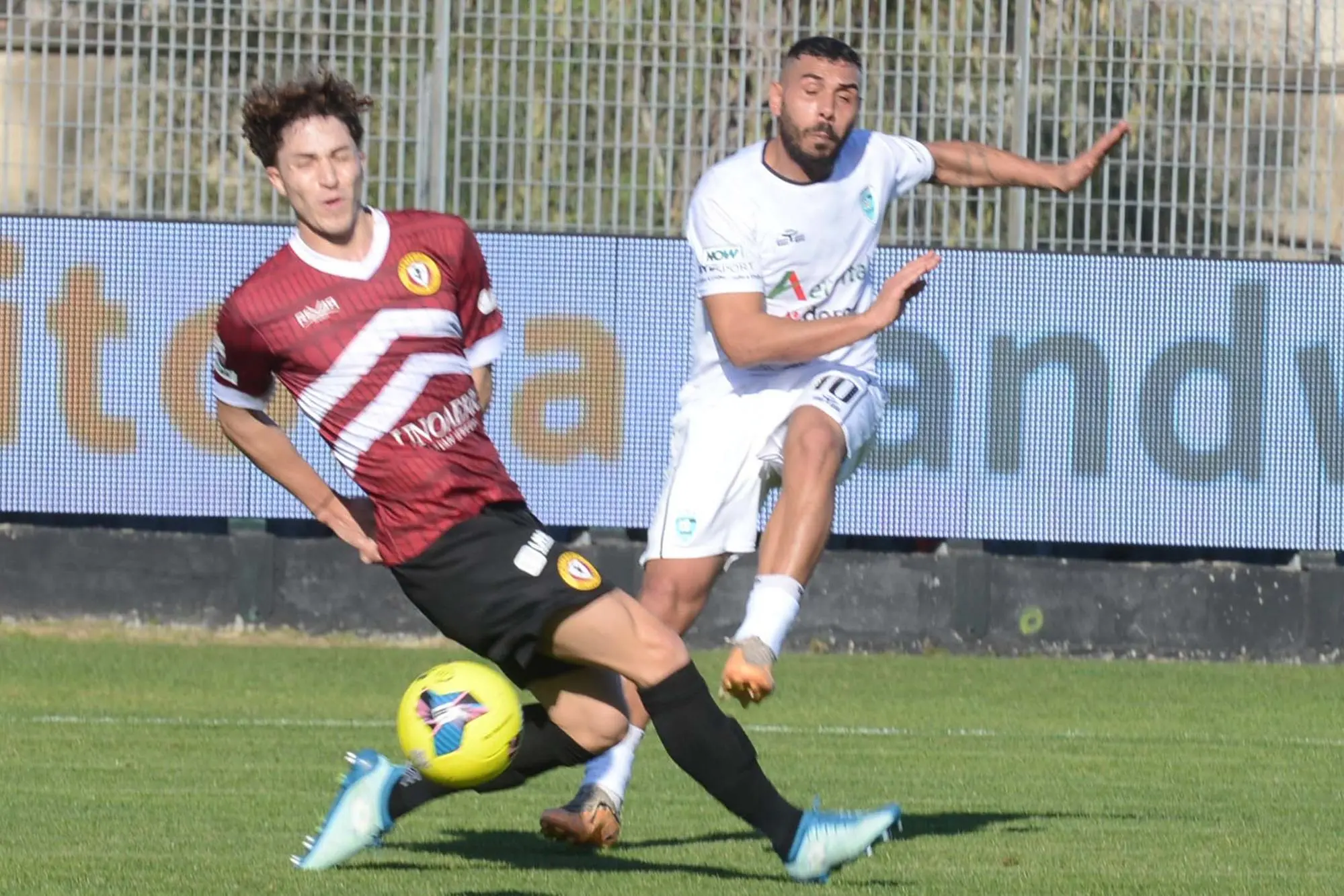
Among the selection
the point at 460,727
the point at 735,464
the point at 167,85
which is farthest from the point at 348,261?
the point at 167,85

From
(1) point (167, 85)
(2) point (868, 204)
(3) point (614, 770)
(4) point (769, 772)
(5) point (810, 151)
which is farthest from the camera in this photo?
(1) point (167, 85)

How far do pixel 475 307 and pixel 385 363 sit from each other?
1.27ft

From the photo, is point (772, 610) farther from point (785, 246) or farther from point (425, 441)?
point (785, 246)

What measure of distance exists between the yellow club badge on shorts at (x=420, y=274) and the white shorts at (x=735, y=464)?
151cm

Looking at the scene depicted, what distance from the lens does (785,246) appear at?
720 centimetres

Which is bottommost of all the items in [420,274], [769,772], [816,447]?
[769,772]

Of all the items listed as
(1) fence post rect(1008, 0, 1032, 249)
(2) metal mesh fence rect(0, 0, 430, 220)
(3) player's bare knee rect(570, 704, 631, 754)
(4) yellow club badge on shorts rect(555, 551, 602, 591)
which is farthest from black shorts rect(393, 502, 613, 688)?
(1) fence post rect(1008, 0, 1032, 249)

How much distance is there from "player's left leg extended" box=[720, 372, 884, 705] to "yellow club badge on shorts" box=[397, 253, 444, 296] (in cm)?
122

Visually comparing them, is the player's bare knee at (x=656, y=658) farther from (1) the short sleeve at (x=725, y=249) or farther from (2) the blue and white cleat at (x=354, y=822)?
(1) the short sleeve at (x=725, y=249)

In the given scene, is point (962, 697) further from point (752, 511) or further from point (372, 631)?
point (752, 511)

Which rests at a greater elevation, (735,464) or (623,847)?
(735,464)

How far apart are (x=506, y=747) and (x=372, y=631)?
26.6 feet

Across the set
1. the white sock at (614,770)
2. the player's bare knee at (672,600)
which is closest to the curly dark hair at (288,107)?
the player's bare knee at (672,600)

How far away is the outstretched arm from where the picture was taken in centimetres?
766
